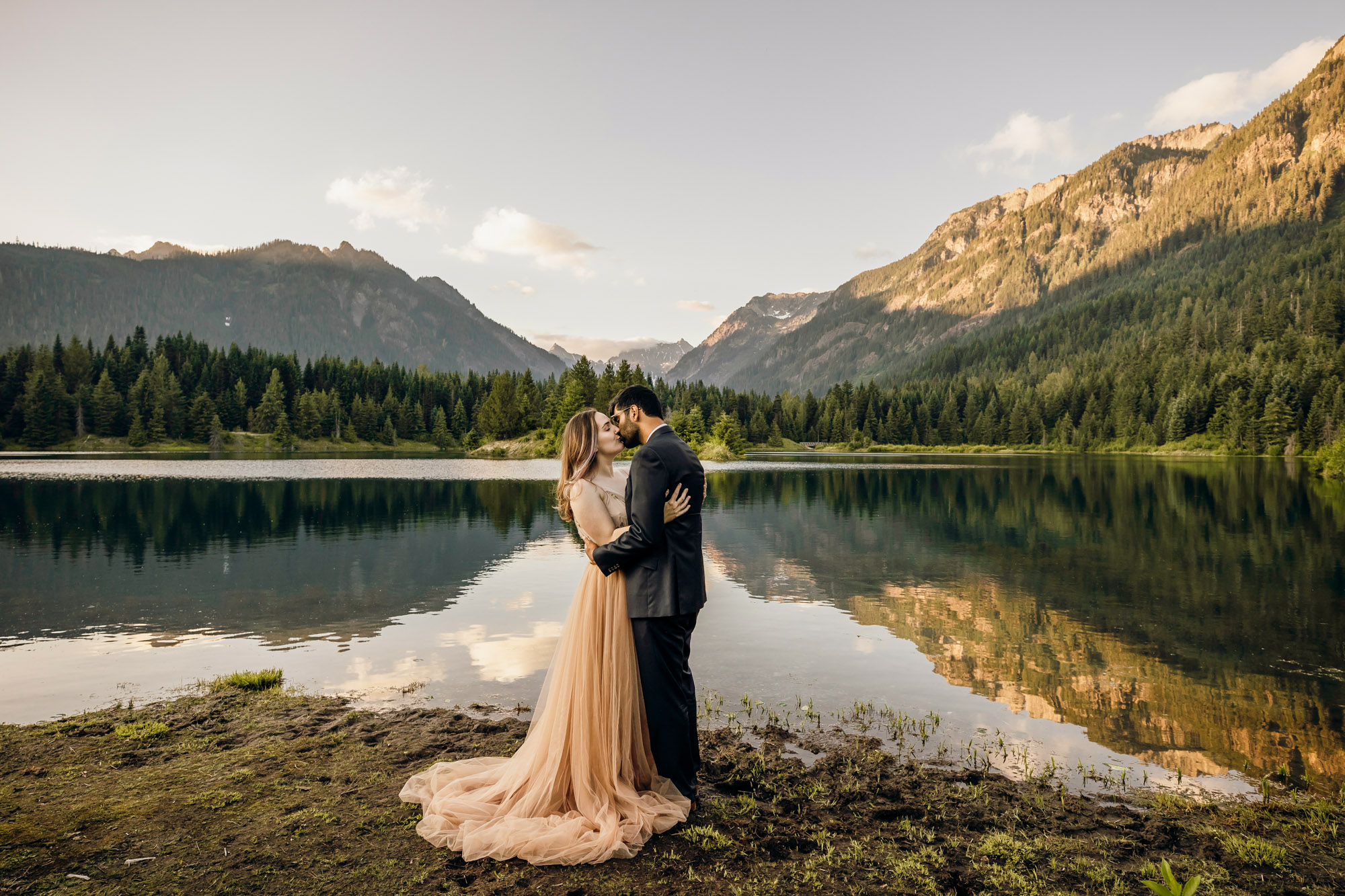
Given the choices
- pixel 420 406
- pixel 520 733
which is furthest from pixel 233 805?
pixel 420 406

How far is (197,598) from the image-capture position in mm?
17672

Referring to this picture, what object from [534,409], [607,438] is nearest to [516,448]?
[534,409]

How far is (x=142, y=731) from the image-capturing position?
335 inches

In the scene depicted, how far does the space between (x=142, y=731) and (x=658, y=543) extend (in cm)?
699

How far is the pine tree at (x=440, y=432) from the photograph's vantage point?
164875 mm

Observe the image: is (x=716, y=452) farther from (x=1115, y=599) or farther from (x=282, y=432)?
(x=1115, y=599)

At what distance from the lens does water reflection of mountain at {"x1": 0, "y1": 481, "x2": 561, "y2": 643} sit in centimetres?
1606

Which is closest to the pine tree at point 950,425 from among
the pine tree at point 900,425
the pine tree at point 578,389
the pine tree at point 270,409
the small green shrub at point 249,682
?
the pine tree at point 900,425

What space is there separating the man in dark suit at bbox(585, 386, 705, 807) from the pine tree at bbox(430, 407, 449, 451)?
166 meters

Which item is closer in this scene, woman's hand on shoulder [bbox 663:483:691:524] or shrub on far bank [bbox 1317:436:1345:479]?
woman's hand on shoulder [bbox 663:483:691:524]

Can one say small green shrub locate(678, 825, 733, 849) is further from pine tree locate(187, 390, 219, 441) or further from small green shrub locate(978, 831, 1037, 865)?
pine tree locate(187, 390, 219, 441)

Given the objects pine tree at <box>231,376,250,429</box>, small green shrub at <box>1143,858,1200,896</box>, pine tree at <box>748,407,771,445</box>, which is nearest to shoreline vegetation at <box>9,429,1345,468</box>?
pine tree at <box>231,376,250,429</box>

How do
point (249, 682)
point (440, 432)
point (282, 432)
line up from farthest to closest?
point (440, 432) → point (282, 432) → point (249, 682)

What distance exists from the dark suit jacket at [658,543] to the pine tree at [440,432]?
544ft
